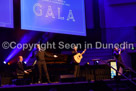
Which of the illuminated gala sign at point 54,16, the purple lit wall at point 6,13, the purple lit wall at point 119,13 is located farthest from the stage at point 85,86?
the purple lit wall at point 119,13

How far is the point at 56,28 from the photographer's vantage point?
10.1 metres

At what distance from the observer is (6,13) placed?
8.73m

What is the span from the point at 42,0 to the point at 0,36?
2.50m

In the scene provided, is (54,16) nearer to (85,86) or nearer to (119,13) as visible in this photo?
(85,86)

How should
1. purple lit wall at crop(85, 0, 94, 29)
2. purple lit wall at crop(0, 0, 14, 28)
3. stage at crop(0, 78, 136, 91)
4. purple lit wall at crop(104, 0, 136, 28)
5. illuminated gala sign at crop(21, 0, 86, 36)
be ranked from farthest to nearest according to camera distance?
1. purple lit wall at crop(85, 0, 94, 29)
2. purple lit wall at crop(104, 0, 136, 28)
3. illuminated gala sign at crop(21, 0, 86, 36)
4. purple lit wall at crop(0, 0, 14, 28)
5. stage at crop(0, 78, 136, 91)

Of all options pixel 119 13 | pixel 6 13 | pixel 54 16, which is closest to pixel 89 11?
pixel 119 13

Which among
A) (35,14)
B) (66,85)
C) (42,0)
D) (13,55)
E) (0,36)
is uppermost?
(42,0)

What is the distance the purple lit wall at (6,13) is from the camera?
337 inches

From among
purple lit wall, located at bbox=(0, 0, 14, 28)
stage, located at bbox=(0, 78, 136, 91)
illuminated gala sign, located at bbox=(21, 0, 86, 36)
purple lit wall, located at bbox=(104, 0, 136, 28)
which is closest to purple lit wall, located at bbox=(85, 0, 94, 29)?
purple lit wall, located at bbox=(104, 0, 136, 28)

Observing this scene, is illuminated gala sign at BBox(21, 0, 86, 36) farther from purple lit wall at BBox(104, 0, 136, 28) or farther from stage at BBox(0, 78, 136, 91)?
stage at BBox(0, 78, 136, 91)

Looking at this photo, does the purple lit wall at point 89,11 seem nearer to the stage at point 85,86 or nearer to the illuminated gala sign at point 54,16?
the illuminated gala sign at point 54,16

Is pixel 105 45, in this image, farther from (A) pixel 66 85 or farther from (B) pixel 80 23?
(A) pixel 66 85

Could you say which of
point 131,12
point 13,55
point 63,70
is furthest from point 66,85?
point 131,12

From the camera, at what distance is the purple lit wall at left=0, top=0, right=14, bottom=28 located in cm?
857
